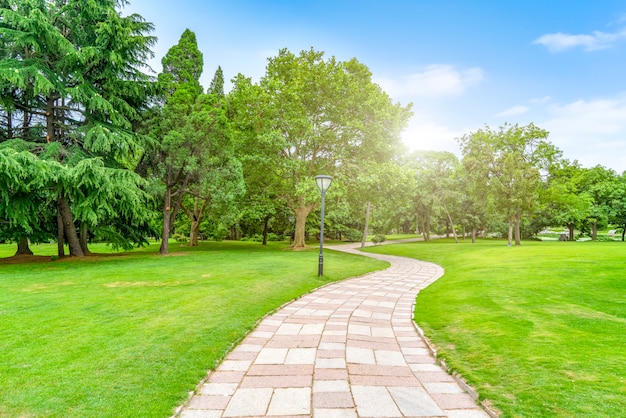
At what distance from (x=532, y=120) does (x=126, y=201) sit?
34285 mm

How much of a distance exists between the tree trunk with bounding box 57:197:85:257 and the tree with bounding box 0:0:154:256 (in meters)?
0.04

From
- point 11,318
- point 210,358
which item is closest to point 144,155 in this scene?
point 11,318

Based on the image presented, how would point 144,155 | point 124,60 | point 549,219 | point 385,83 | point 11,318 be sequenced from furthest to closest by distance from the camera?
point 549,219, point 385,83, point 144,155, point 124,60, point 11,318

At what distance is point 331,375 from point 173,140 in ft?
57.3

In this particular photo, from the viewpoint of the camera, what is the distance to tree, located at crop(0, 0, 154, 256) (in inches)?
523

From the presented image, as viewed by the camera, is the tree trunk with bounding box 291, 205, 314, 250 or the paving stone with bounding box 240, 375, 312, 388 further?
the tree trunk with bounding box 291, 205, 314, 250

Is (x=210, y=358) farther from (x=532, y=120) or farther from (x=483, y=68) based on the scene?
(x=532, y=120)

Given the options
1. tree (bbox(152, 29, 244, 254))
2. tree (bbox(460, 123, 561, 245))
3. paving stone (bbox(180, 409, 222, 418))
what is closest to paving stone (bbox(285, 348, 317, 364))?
paving stone (bbox(180, 409, 222, 418))

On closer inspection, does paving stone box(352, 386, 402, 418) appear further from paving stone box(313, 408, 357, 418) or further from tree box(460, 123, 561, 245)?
tree box(460, 123, 561, 245)

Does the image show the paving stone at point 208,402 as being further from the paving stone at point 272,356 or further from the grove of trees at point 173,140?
the grove of trees at point 173,140

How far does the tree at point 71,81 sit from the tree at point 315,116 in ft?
24.0

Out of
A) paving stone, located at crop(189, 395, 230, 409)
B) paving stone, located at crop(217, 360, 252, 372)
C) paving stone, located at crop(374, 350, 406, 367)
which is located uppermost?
paving stone, located at crop(189, 395, 230, 409)

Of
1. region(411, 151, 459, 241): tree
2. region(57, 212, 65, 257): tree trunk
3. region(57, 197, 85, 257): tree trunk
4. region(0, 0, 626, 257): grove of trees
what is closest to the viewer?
region(0, 0, 626, 257): grove of trees

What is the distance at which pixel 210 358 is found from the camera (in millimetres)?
4270
